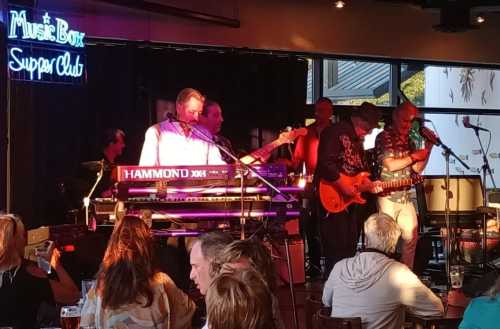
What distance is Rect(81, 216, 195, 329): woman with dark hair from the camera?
3.37 meters

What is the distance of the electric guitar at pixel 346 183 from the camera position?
6.84 metres

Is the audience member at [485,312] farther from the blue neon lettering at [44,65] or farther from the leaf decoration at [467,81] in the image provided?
the leaf decoration at [467,81]

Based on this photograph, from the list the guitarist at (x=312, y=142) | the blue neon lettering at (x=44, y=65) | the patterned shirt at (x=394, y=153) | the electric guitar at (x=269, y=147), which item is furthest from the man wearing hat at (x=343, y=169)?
the blue neon lettering at (x=44, y=65)

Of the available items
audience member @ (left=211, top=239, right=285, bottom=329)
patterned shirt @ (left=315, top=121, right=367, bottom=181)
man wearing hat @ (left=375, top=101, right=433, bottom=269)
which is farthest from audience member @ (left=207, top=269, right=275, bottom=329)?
man wearing hat @ (left=375, top=101, right=433, bottom=269)

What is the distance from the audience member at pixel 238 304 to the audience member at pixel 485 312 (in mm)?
1204

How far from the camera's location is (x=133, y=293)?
3383 millimetres

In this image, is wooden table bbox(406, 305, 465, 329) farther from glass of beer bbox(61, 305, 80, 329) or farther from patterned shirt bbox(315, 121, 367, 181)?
patterned shirt bbox(315, 121, 367, 181)

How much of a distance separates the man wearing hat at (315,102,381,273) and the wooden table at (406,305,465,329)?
2.73 metres

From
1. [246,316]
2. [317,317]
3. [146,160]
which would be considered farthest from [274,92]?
[246,316]

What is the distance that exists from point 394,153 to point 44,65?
9.97 feet

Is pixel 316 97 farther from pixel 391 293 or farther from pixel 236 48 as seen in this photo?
pixel 391 293

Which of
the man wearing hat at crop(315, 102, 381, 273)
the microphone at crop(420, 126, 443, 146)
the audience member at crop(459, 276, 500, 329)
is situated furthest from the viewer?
the microphone at crop(420, 126, 443, 146)

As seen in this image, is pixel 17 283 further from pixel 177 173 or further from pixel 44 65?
pixel 44 65

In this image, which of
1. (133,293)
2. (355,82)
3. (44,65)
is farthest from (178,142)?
(355,82)
